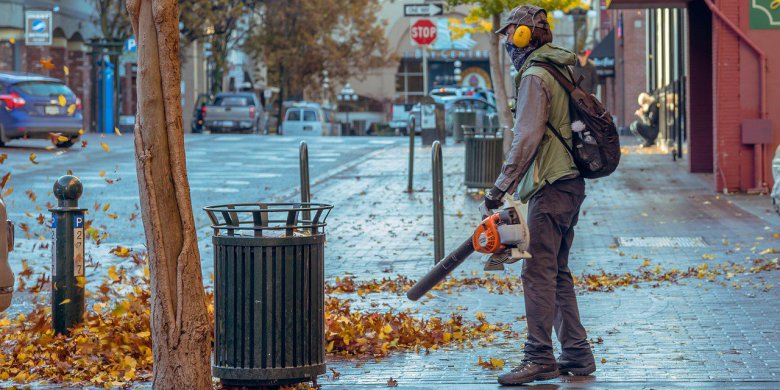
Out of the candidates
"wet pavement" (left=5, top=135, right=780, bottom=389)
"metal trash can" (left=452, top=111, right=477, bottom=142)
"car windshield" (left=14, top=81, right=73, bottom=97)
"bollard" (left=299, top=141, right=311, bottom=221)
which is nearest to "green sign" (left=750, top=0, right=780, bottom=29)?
"wet pavement" (left=5, top=135, right=780, bottom=389)

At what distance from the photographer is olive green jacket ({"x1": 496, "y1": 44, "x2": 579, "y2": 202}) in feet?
20.6

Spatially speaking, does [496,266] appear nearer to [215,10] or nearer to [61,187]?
[61,187]

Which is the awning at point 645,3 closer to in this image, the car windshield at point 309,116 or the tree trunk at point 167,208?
the tree trunk at point 167,208

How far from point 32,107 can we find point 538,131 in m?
21.5

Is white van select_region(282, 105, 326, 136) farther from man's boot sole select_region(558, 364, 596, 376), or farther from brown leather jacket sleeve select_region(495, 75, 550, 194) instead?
brown leather jacket sleeve select_region(495, 75, 550, 194)

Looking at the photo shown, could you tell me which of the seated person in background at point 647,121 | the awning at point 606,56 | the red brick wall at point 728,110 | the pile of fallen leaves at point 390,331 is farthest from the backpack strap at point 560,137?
the awning at point 606,56

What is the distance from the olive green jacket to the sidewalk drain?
613 centimetres

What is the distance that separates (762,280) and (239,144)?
21.8 m

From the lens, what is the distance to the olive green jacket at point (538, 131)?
6.27m

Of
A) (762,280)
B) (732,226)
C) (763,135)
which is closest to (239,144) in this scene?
(763,135)

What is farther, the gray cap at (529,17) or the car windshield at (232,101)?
the car windshield at (232,101)

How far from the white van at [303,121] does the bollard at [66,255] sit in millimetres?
39538

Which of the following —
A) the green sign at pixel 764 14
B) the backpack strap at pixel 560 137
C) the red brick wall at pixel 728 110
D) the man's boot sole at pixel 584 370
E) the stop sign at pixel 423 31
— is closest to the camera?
the backpack strap at pixel 560 137

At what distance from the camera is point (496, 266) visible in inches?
253
